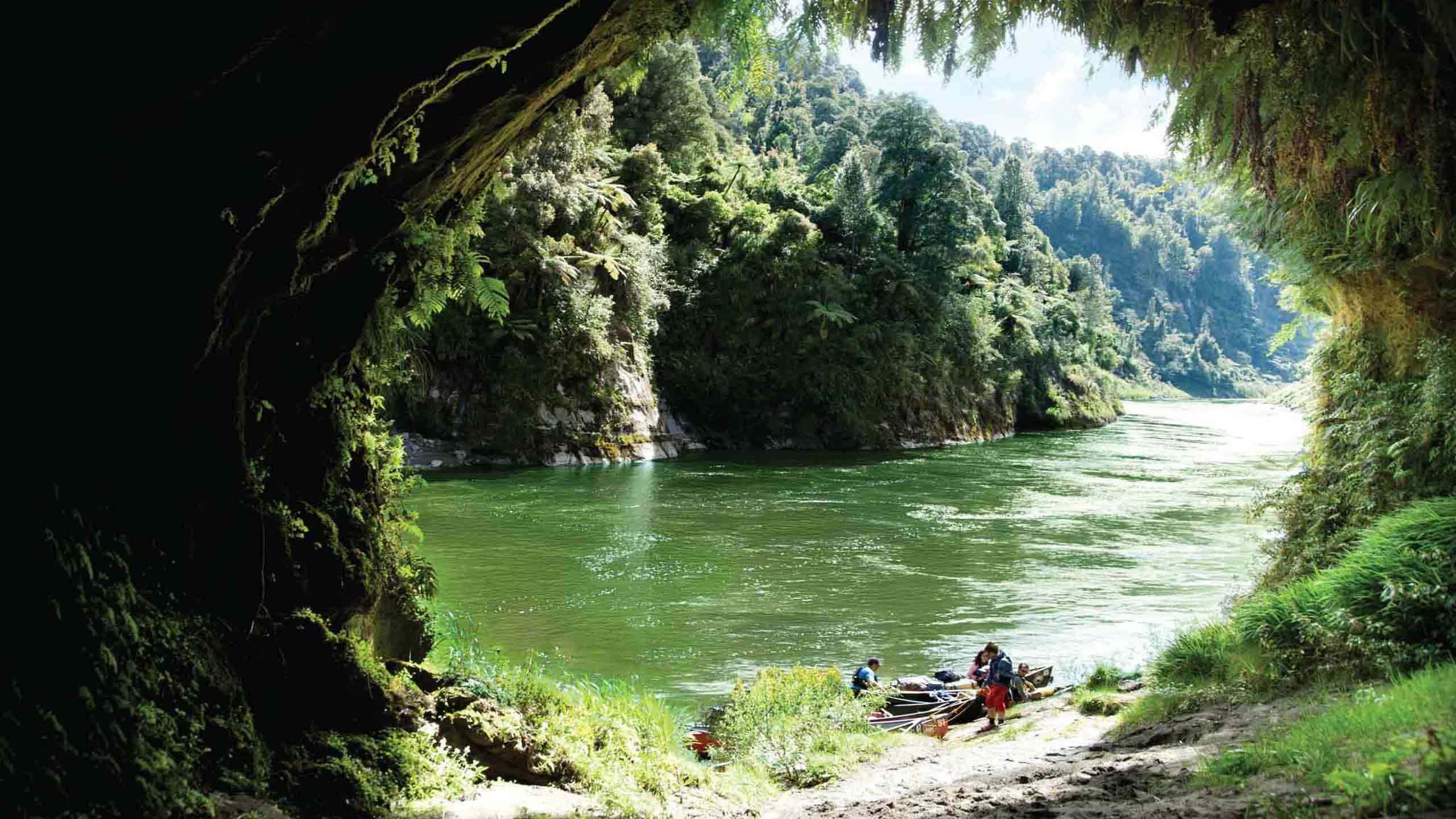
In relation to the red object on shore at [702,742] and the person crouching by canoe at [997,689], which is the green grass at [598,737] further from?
the person crouching by canoe at [997,689]

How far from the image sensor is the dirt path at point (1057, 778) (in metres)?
4.36

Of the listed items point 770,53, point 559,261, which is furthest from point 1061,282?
point 770,53

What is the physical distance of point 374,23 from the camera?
144 inches

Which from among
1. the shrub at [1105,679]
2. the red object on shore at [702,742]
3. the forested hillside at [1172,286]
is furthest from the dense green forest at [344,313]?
the forested hillside at [1172,286]

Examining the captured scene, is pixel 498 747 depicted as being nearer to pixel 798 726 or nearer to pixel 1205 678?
pixel 798 726

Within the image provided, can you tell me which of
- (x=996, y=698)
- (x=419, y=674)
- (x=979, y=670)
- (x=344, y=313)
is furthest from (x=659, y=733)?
(x=979, y=670)

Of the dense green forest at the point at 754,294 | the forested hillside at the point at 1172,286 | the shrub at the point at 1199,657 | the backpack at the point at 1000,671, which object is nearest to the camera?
the shrub at the point at 1199,657

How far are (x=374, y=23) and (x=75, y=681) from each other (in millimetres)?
2885

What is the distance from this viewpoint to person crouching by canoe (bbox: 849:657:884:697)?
9.23m

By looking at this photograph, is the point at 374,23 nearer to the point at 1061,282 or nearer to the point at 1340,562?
the point at 1340,562

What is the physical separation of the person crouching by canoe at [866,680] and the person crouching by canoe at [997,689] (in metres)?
A: 1.20

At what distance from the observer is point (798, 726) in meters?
7.61

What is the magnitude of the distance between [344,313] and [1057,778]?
5.33 m

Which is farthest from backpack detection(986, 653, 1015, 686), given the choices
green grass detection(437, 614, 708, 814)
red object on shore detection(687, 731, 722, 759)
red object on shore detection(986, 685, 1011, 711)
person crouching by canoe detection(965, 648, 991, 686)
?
green grass detection(437, 614, 708, 814)
